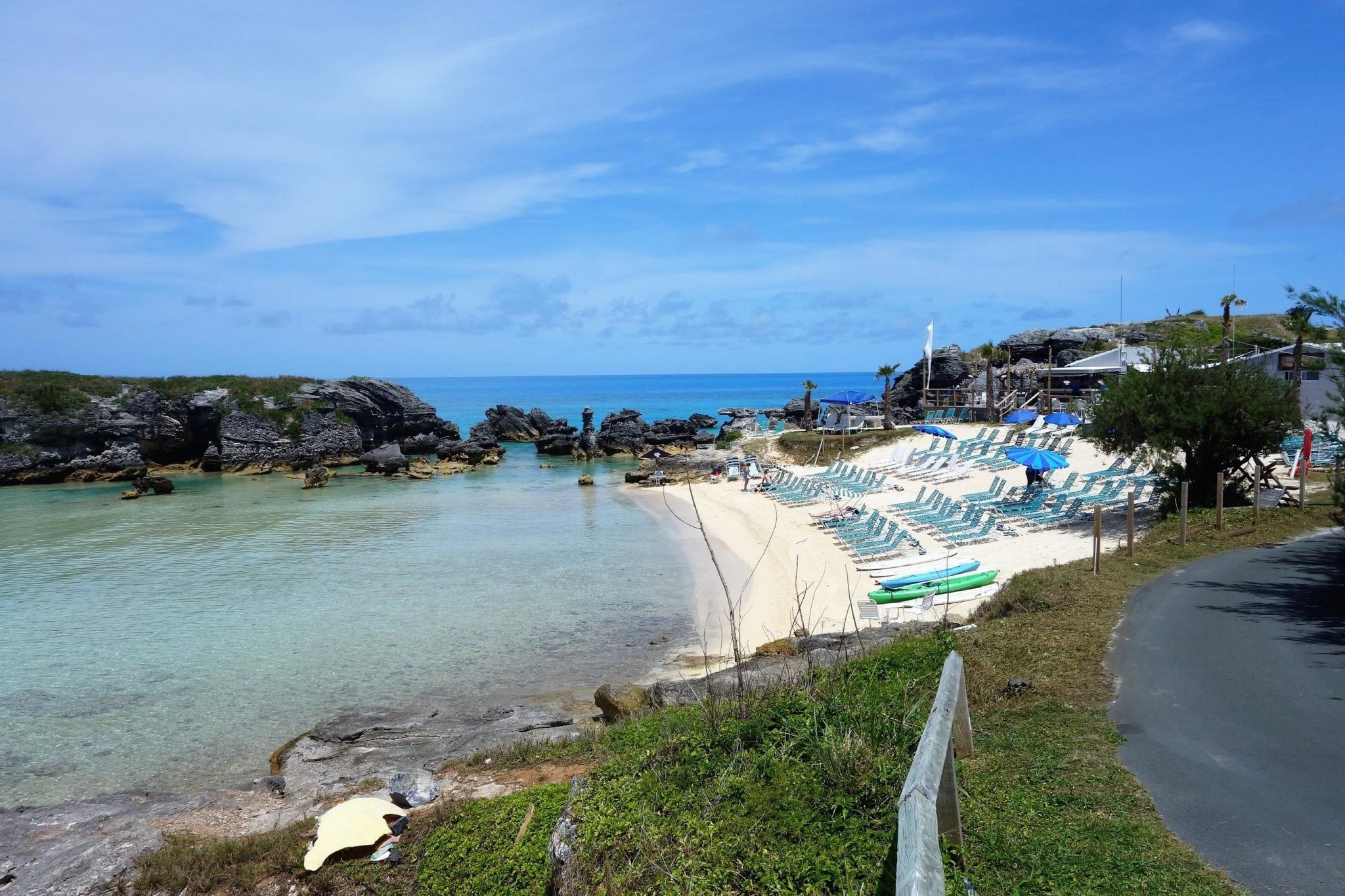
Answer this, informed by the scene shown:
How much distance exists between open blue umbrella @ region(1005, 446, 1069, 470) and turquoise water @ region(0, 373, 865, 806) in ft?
32.9

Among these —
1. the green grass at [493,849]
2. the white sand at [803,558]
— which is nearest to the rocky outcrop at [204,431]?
the white sand at [803,558]

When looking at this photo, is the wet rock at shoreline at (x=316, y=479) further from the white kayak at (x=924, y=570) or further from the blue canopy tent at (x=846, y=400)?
the white kayak at (x=924, y=570)

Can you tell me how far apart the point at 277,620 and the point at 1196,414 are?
65.5 ft

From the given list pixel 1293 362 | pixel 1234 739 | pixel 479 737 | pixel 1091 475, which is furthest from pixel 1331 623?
pixel 1293 362

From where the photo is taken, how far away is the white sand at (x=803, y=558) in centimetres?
1483

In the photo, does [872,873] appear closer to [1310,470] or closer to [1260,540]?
[1260,540]

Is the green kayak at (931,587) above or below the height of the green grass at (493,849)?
below

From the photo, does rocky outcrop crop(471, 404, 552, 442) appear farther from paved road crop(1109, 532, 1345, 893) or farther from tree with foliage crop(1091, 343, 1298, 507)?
paved road crop(1109, 532, 1345, 893)

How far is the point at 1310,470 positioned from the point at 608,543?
20.6 meters

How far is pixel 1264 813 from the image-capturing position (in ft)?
16.1

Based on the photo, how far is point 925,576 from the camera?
15422mm

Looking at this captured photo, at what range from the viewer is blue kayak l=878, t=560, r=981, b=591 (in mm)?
15273

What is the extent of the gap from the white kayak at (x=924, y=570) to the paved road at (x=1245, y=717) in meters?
4.25

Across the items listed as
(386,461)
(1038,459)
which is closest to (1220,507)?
(1038,459)
